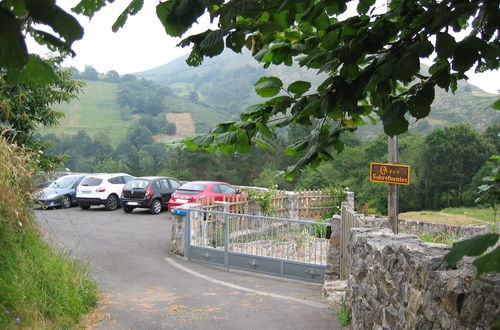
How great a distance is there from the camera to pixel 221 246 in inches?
511

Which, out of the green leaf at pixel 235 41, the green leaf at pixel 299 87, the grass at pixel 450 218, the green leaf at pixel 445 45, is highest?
the green leaf at pixel 235 41

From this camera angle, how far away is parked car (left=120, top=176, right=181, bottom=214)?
2069 centimetres

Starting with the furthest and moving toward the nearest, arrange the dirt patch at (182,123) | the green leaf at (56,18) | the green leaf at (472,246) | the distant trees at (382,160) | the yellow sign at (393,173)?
the dirt patch at (182,123)
the distant trees at (382,160)
the yellow sign at (393,173)
the green leaf at (472,246)
the green leaf at (56,18)

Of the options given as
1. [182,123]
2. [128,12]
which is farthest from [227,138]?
[182,123]

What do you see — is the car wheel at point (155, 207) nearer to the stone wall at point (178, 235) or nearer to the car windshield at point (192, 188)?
the car windshield at point (192, 188)

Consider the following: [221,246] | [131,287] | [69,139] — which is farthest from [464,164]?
[69,139]

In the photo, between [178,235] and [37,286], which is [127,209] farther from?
[37,286]

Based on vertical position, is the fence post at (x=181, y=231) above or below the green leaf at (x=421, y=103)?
below

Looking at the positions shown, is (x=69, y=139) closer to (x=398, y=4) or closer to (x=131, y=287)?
(x=131, y=287)

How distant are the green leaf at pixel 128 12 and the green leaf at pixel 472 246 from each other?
156 centimetres

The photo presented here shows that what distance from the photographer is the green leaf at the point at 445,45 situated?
2.37 m

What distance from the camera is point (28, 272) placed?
22.5 feet

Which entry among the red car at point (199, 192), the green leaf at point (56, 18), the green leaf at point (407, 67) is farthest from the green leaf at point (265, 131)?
the red car at point (199, 192)

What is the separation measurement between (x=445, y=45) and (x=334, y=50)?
679 millimetres
